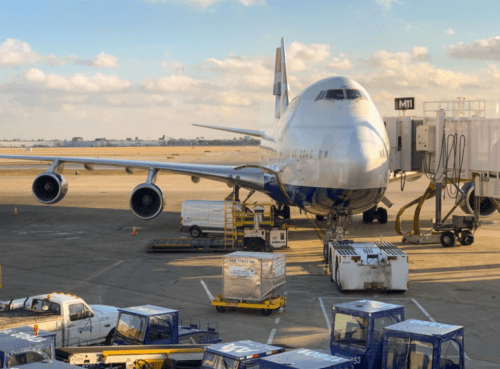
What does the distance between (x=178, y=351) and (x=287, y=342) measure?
4.29m

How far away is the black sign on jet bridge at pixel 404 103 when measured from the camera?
3344 cm

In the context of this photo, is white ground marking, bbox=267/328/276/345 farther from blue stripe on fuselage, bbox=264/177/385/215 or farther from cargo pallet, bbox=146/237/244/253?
cargo pallet, bbox=146/237/244/253

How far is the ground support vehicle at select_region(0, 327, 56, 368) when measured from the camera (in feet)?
35.2

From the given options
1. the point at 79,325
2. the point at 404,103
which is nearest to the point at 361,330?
the point at 79,325

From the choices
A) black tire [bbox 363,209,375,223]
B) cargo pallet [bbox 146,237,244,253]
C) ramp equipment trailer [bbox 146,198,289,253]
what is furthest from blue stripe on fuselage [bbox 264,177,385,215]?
black tire [bbox 363,209,375,223]

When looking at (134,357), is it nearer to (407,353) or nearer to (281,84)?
(407,353)

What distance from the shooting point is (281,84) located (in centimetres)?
4622

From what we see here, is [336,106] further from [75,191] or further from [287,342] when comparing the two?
[75,191]

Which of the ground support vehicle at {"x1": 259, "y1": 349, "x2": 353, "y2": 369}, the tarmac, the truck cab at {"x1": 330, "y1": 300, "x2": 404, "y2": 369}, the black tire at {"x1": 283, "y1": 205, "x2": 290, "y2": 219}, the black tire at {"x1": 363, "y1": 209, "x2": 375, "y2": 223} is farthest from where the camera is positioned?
the black tire at {"x1": 363, "y1": 209, "x2": 375, "y2": 223}

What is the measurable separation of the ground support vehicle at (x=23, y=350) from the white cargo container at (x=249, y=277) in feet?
28.1

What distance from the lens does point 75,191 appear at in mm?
65125

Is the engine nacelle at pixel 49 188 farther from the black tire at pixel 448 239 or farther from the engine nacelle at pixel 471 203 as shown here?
the engine nacelle at pixel 471 203

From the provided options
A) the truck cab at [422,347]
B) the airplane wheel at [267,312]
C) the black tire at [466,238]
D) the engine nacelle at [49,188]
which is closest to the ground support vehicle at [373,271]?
the airplane wheel at [267,312]

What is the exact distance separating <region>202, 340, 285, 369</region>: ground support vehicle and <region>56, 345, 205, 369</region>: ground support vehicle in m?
1.85
